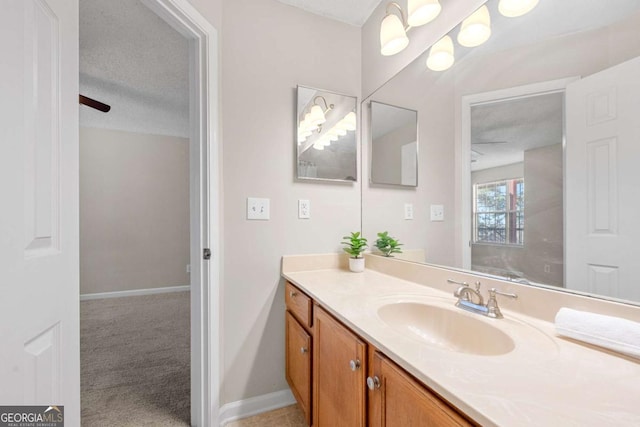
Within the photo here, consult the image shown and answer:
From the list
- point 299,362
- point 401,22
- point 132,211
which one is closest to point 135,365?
point 299,362

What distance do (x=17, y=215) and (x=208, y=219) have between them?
0.76m

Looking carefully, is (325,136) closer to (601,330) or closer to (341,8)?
(341,8)

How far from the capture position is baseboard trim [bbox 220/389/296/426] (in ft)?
4.61

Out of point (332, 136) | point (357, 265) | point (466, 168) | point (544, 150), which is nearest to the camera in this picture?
point (544, 150)

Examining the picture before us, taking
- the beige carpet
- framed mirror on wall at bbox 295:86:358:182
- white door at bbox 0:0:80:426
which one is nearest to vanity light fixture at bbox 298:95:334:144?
framed mirror on wall at bbox 295:86:358:182

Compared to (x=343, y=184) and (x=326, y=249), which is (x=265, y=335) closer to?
(x=326, y=249)

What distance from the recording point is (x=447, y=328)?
96cm

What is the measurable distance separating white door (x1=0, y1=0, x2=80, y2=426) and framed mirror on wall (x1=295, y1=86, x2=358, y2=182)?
102 centimetres

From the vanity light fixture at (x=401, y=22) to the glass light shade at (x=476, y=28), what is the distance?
0.54 feet

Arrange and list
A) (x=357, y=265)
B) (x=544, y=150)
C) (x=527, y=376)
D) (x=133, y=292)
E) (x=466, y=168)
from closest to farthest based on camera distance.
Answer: (x=527, y=376) → (x=544, y=150) → (x=466, y=168) → (x=357, y=265) → (x=133, y=292)

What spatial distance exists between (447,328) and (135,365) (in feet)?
7.28

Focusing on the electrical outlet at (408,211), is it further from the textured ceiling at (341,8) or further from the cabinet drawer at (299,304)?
the textured ceiling at (341,8)

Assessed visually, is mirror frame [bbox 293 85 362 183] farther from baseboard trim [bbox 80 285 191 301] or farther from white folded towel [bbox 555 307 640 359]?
baseboard trim [bbox 80 285 191 301]

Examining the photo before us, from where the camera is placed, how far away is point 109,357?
205cm
